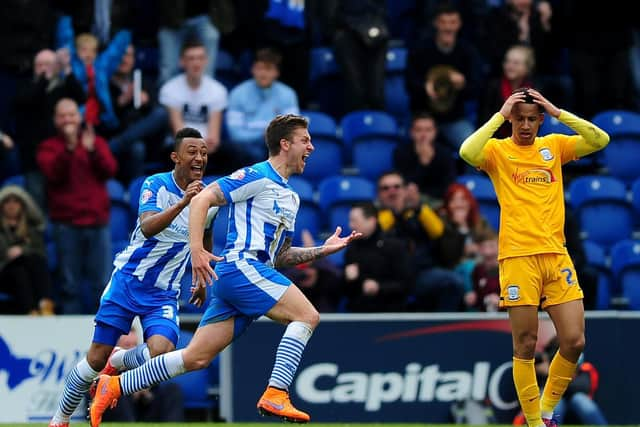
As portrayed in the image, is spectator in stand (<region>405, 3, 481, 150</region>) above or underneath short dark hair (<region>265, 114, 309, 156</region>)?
above

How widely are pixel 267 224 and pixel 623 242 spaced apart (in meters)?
7.39

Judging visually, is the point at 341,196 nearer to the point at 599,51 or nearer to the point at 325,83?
the point at 325,83

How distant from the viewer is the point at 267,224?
948cm

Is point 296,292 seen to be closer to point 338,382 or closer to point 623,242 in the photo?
point 338,382

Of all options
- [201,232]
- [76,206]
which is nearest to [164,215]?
[201,232]

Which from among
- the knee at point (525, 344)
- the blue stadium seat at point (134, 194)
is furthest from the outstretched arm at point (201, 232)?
the blue stadium seat at point (134, 194)

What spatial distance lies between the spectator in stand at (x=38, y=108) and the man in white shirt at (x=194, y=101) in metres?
1.04

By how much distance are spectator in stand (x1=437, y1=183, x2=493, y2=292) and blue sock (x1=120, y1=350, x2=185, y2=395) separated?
5722mm

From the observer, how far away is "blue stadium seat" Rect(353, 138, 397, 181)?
16734 millimetres

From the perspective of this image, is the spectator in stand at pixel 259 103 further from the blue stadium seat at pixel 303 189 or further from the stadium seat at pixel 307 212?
the stadium seat at pixel 307 212

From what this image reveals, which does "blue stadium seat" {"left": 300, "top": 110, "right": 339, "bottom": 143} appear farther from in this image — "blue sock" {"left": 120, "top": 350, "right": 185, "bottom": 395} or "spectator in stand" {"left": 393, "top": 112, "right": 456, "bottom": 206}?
"blue sock" {"left": 120, "top": 350, "right": 185, "bottom": 395}

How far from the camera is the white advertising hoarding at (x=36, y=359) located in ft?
43.0

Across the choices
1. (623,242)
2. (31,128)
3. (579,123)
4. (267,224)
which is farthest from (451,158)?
(267,224)

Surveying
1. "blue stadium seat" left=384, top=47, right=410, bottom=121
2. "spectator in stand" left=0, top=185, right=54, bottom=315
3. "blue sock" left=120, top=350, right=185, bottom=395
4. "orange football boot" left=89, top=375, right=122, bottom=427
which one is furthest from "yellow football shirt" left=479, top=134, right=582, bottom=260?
"blue stadium seat" left=384, top=47, right=410, bottom=121
